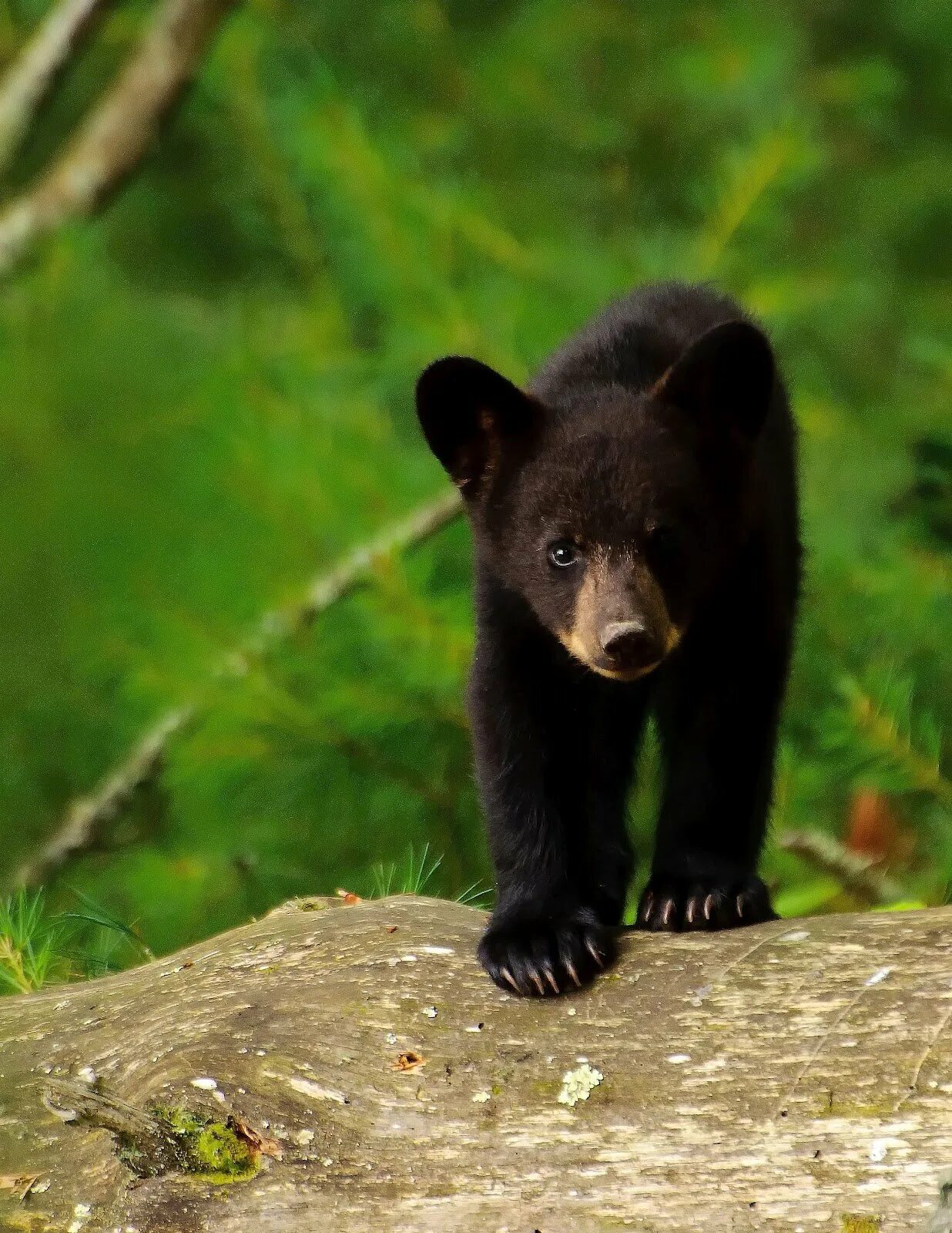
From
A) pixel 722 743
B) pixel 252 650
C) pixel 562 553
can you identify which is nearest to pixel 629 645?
pixel 562 553

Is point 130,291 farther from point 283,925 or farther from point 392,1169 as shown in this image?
point 392,1169

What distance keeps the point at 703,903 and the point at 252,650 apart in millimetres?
2681

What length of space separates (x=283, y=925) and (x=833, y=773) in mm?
2258

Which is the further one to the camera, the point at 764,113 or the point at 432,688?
the point at 764,113

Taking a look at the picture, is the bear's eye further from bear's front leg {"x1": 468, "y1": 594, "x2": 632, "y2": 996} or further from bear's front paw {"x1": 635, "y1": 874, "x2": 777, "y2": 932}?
bear's front paw {"x1": 635, "y1": 874, "x2": 777, "y2": 932}

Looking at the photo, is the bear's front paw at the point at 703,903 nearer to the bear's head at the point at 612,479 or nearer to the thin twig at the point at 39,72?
the bear's head at the point at 612,479

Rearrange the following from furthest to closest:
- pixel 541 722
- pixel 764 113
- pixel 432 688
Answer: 1. pixel 764 113
2. pixel 432 688
3. pixel 541 722

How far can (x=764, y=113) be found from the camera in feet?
27.2

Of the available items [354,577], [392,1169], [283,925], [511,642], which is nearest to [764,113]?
[354,577]

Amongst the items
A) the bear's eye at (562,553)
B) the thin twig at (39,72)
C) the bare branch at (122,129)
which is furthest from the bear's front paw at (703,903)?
the bare branch at (122,129)

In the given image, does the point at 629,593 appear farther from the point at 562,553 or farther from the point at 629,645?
the point at 562,553

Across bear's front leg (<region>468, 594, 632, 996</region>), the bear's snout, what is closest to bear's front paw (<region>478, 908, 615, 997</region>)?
bear's front leg (<region>468, 594, 632, 996</region>)

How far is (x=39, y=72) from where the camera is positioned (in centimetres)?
Answer: 780

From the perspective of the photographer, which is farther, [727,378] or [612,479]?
[727,378]
